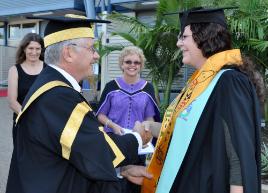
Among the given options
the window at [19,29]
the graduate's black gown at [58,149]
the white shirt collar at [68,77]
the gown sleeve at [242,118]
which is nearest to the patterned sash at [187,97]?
the gown sleeve at [242,118]

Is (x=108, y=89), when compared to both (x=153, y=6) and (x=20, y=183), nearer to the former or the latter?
(x=20, y=183)

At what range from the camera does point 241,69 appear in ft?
7.77

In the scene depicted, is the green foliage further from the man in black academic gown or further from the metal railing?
the metal railing

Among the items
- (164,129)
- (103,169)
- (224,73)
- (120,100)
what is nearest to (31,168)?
(103,169)

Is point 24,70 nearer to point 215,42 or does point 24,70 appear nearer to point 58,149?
point 58,149

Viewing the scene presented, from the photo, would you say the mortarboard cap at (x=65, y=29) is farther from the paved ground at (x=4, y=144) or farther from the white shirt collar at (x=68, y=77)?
the paved ground at (x=4, y=144)

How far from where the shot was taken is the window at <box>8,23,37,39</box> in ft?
62.8

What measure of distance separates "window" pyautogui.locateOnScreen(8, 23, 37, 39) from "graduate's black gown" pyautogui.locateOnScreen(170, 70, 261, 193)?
1745 cm

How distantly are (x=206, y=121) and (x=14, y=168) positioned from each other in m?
1.13

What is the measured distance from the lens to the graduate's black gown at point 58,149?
6.99ft

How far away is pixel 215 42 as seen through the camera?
7.86 ft

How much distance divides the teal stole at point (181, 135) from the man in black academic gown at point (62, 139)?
27 cm

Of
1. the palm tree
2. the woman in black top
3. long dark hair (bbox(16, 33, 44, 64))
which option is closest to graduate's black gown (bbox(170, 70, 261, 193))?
the woman in black top

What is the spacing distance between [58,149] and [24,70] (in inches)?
112
